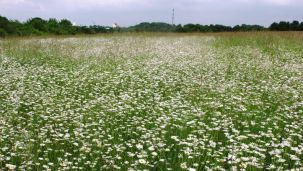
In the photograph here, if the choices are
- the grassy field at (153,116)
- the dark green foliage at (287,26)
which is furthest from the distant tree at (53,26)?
the grassy field at (153,116)

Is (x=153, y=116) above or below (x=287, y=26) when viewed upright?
below

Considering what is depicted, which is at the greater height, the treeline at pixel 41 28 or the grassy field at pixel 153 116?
the treeline at pixel 41 28

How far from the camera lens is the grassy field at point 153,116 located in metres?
4.83

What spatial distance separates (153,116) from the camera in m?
6.52

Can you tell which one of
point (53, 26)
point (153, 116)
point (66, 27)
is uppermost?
point (53, 26)

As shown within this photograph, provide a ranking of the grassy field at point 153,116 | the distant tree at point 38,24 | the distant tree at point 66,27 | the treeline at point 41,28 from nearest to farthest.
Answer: the grassy field at point 153,116, the treeline at point 41,28, the distant tree at point 38,24, the distant tree at point 66,27

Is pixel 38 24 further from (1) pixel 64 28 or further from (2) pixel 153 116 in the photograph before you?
(2) pixel 153 116

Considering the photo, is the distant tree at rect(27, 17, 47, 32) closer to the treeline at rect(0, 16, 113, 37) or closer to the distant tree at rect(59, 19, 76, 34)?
the treeline at rect(0, 16, 113, 37)

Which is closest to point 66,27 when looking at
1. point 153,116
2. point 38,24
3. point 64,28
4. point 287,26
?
point 64,28

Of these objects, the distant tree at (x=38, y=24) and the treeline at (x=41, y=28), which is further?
the distant tree at (x=38, y=24)

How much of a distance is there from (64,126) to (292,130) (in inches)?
136

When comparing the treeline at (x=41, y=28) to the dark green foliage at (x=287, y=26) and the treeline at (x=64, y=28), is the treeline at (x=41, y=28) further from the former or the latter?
the dark green foliage at (x=287, y=26)

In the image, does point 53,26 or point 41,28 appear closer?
point 41,28

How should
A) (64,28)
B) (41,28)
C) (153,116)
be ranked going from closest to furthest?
(153,116) < (41,28) < (64,28)
